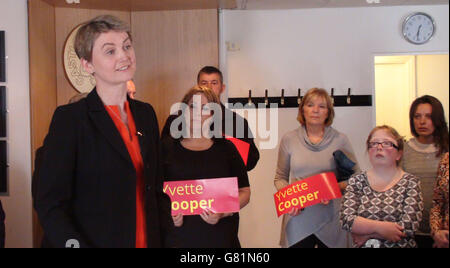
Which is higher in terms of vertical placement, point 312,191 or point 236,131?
point 236,131

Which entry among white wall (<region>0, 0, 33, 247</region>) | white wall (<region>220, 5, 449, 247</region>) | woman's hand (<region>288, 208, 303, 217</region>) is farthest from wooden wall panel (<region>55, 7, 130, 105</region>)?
woman's hand (<region>288, 208, 303, 217</region>)

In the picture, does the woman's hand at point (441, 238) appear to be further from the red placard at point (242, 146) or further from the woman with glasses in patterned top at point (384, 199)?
the red placard at point (242, 146)

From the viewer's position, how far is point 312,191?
1.30 m

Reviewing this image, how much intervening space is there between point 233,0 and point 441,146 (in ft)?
2.91

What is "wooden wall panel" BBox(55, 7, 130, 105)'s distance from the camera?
144cm

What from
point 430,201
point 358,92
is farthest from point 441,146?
point 358,92

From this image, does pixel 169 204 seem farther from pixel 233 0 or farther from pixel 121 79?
pixel 233 0

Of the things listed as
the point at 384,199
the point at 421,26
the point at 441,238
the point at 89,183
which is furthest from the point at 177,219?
the point at 421,26

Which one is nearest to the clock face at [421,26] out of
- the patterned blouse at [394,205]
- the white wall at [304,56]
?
the white wall at [304,56]

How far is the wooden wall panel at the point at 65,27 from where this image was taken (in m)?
1.44

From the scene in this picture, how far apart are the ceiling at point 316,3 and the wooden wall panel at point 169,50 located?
0.17 meters

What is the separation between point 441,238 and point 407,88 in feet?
1.40

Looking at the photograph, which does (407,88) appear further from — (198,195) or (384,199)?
(198,195)
